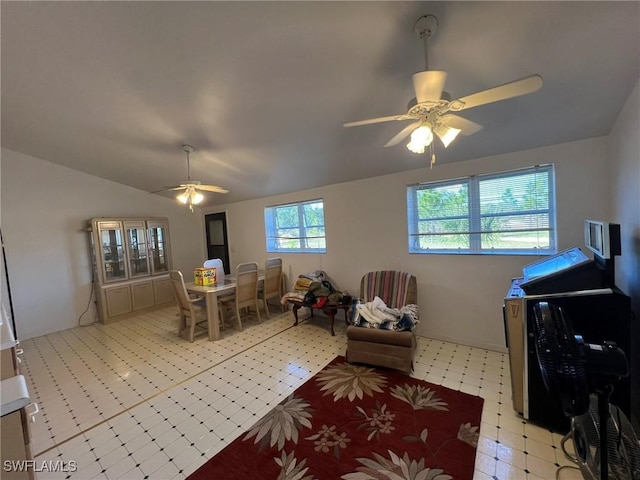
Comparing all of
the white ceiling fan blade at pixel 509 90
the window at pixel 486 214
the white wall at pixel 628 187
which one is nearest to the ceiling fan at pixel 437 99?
the white ceiling fan blade at pixel 509 90

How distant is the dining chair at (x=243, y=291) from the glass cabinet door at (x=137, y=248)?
216cm

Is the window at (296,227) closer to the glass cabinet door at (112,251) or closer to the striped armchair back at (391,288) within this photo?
the striped armchair back at (391,288)

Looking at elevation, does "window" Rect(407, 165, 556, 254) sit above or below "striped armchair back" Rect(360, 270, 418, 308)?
above

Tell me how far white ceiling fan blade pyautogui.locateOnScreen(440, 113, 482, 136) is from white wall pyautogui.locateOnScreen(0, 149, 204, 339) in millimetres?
5704

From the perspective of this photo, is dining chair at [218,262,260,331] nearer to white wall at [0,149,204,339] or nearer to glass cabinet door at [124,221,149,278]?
glass cabinet door at [124,221,149,278]

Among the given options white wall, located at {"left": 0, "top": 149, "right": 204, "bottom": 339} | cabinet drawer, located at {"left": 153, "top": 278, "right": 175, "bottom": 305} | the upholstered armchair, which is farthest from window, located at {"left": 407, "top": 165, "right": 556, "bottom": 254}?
white wall, located at {"left": 0, "top": 149, "right": 204, "bottom": 339}

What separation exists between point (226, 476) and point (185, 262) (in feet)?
16.8

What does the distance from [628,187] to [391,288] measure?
7.17 ft

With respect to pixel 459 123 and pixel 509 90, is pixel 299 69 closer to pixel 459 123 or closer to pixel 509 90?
pixel 459 123

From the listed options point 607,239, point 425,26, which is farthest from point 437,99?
point 607,239

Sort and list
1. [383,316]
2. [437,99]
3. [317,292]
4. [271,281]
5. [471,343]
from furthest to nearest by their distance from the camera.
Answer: [271,281], [317,292], [471,343], [383,316], [437,99]

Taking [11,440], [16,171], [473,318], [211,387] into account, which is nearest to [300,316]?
[211,387]

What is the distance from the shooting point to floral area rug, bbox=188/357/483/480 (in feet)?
5.46

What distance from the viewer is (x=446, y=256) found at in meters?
3.26
